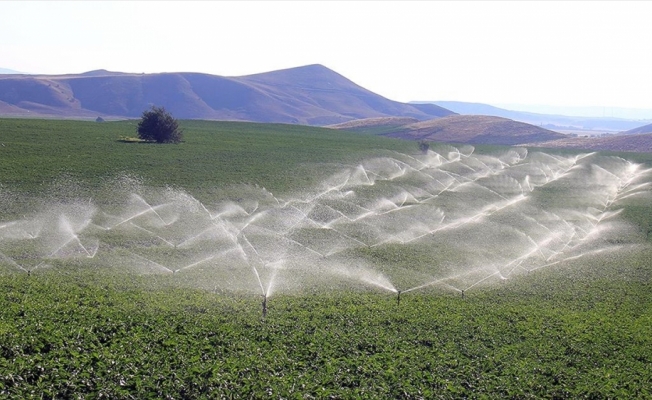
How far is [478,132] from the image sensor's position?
138m

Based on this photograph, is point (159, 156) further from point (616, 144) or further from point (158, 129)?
point (616, 144)

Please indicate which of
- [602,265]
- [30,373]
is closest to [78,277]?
[30,373]

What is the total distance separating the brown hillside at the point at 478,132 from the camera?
428ft

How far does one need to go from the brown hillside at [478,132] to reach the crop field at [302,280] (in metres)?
67.2

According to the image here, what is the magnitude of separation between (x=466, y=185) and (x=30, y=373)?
5271 centimetres

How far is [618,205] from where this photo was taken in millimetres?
54188

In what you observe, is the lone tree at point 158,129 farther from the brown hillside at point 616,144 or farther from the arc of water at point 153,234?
the brown hillside at point 616,144

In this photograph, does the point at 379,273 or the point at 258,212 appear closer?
the point at 379,273

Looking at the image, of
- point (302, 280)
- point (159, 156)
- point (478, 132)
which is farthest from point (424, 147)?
point (302, 280)

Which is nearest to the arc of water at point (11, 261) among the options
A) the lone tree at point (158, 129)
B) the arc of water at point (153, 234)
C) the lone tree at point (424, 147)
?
the arc of water at point (153, 234)

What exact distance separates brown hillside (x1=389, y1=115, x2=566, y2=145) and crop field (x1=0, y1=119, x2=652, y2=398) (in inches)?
2645

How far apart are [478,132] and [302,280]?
118692 mm

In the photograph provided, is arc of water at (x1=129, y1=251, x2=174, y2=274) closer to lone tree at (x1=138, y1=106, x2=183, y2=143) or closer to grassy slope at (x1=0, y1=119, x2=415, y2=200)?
grassy slope at (x1=0, y1=119, x2=415, y2=200)

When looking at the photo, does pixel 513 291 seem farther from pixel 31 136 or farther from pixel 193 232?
pixel 31 136
